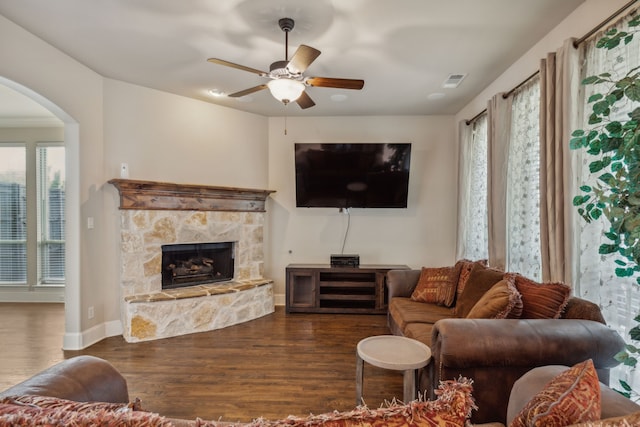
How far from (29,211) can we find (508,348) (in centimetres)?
655

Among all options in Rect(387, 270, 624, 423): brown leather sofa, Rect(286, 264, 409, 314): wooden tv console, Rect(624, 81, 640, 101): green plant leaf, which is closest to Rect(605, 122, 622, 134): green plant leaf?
Rect(624, 81, 640, 101): green plant leaf

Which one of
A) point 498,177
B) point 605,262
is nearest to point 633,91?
point 605,262

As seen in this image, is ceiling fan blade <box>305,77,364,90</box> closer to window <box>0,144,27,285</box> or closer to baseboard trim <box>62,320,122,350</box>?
baseboard trim <box>62,320,122,350</box>

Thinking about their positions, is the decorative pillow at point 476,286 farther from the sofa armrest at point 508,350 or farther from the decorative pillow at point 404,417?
the decorative pillow at point 404,417

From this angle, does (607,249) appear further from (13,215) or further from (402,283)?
(13,215)

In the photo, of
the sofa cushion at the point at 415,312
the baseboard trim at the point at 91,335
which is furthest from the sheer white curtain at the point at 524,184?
the baseboard trim at the point at 91,335

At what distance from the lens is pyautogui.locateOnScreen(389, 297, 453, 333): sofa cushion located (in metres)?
2.77

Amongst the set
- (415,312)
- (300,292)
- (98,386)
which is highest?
(98,386)

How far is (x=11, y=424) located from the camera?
2.10 ft

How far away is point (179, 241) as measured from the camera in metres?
3.89

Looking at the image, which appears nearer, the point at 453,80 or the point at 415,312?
the point at 415,312

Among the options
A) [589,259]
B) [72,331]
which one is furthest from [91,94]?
[589,259]

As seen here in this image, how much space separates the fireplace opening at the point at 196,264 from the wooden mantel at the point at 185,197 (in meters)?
0.55

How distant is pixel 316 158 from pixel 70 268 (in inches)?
123
